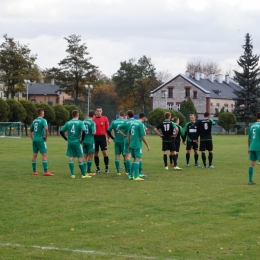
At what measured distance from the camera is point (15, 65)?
87375 millimetres

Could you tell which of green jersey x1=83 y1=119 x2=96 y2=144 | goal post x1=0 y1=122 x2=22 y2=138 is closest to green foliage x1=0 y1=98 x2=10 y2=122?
goal post x1=0 y1=122 x2=22 y2=138

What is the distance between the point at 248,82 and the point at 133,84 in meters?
37.5

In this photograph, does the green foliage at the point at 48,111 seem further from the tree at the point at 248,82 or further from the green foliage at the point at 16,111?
the tree at the point at 248,82

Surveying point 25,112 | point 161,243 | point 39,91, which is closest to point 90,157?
point 161,243

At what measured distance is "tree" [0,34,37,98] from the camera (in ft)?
284

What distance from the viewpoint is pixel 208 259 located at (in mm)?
7566

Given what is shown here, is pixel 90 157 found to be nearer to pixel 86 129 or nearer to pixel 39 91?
pixel 86 129

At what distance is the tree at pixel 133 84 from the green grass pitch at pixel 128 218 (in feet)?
335

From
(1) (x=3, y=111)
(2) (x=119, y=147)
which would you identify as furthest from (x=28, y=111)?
(2) (x=119, y=147)

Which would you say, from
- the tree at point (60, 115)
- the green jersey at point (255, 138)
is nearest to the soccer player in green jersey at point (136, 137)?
the green jersey at point (255, 138)

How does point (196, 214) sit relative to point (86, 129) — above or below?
below

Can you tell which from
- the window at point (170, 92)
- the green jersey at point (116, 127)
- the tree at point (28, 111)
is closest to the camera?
the green jersey at point (116, 127)

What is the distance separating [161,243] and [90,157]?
10600 mm

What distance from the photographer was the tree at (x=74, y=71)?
100m
